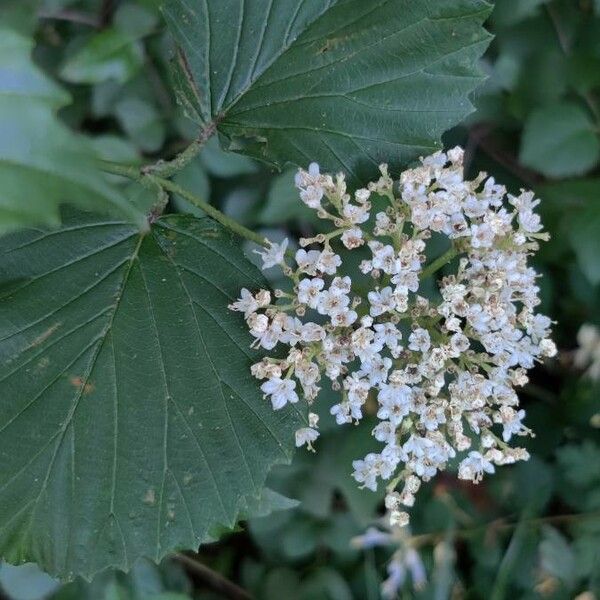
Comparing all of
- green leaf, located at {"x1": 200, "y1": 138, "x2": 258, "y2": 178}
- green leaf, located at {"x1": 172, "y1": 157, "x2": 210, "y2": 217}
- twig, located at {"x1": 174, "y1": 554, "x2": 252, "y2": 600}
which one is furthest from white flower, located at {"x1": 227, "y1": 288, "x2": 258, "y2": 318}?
twig, located at {"x1": 174, "y1": 554, "x2": 252, "y2": 600}

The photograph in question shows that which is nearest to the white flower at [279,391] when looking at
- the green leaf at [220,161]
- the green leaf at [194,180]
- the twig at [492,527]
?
the green leaf at [194,180]

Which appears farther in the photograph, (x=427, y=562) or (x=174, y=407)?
(x=427, y=562)

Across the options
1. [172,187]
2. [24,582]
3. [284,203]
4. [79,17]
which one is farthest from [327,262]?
[79,17]

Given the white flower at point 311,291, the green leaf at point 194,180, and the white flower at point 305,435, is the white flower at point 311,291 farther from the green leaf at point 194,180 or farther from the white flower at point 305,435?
the green leaf at point 194,180

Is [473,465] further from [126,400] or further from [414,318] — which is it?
[126,400]

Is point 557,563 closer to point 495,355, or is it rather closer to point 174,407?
point 495,355

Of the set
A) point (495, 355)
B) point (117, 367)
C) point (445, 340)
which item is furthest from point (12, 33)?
point (495, 355)
